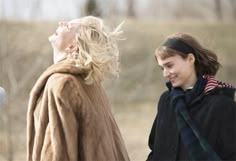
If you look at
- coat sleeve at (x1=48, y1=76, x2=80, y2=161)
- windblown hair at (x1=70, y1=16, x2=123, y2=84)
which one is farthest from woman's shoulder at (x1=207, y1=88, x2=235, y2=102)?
coat sleeve at (x1=48, y1=76, x2=80, y2=161)

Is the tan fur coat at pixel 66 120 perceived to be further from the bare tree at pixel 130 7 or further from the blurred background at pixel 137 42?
the bare tree at pixel 130 7

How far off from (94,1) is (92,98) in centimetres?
1193

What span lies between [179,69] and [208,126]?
0.30m

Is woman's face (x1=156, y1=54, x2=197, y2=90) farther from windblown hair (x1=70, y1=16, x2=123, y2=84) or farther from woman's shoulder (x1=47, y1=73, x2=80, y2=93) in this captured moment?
woman's shoulder (x1=47, y1=73, x2=80, y2=93)

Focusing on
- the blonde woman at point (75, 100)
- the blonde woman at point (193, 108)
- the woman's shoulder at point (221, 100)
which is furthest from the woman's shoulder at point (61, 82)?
the woman's shoulder at point (221, 100)

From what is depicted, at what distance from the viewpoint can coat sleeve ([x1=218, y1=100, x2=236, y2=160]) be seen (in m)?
2.39

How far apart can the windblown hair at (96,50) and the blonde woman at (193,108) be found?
1.01ft

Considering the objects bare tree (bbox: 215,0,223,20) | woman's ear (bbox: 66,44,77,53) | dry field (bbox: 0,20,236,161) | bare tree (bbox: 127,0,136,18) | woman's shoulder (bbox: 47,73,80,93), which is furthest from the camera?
bare tree (bbox: 215,0,223,20)

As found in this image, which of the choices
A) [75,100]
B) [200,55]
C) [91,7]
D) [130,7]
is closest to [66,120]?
[75,100]

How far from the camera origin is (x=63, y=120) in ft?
8.48

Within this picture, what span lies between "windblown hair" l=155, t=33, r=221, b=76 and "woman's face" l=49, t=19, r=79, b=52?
49cm

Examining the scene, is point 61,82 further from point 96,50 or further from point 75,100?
point 96,50

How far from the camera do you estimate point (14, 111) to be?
9508 mm

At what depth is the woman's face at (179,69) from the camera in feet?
8.21
